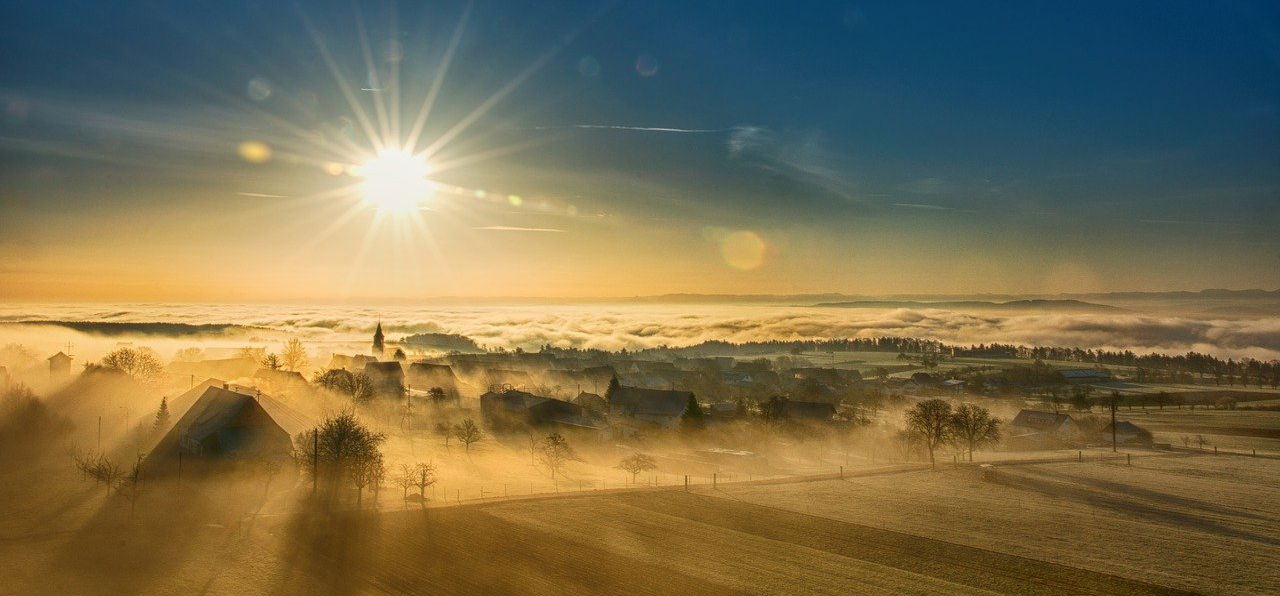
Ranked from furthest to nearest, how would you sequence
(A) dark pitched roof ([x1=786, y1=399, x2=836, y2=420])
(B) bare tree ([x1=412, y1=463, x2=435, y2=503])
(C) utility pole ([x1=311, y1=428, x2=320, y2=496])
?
(A) dark pitched roof ([x1=786, y1=399, x2=836, y2=420]), (B) bare tree ([x1=412, y1=463, x2=435, y2=503]), (C) utility pole ([x1=311, y1=428, x2=320, y2=496])

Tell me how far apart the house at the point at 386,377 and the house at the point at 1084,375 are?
14282cm

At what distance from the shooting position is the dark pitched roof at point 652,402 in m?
81.6

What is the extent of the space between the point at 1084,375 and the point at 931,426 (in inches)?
5223

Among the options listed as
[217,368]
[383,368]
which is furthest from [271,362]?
[383,368]

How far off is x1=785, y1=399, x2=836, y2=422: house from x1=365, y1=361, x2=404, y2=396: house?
53.9 metres

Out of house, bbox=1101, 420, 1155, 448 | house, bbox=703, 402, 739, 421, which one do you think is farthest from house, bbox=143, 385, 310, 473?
house, bbox=1101, 420, 1155, 448

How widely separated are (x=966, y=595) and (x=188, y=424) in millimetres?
50291

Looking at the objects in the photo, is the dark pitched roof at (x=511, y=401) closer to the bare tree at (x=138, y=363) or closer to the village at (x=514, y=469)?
the village at (x=514, y=469)

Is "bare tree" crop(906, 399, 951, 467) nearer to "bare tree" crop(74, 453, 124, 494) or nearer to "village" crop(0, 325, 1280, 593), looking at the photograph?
"village" crop(0, 325, 1280, 593)

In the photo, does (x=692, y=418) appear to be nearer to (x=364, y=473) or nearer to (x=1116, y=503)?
(x=1116, y=503)

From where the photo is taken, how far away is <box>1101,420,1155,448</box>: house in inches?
3260

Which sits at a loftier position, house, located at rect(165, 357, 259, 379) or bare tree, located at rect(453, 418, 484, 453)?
house, located at rect(165, 357, 259, 379)

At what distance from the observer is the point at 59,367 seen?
92.4 meters

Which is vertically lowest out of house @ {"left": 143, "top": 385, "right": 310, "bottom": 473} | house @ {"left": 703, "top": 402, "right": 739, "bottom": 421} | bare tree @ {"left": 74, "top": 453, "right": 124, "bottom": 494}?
house @ {"left": 703, "top": 402, "right": 739, "bottom": 421}
